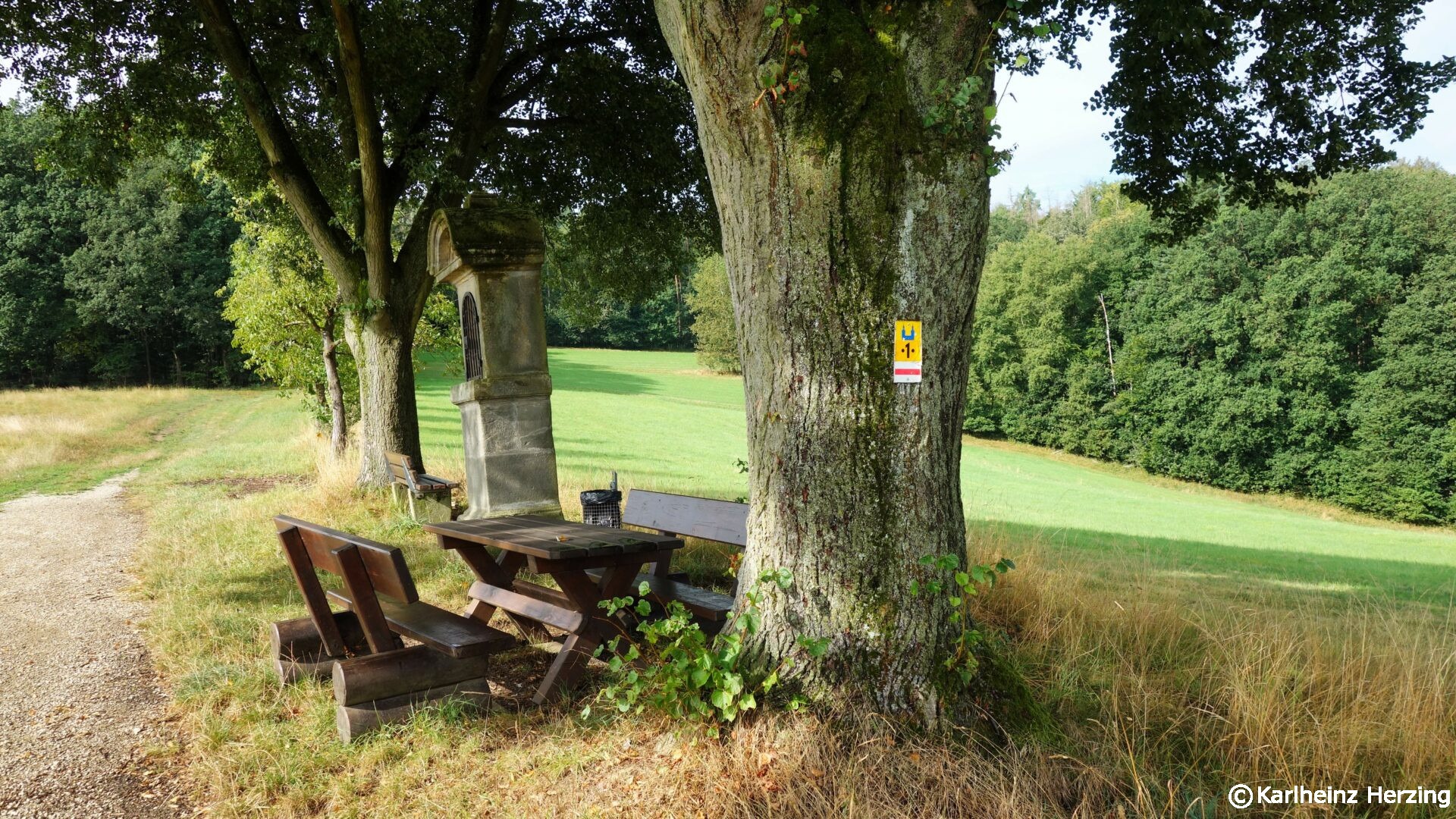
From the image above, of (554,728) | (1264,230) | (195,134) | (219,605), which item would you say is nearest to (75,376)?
(195,134)

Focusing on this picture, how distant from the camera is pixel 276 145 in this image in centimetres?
1025

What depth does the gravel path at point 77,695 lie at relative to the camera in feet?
11.9

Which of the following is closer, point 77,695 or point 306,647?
point 306,647

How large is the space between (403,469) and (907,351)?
8021 millimetres

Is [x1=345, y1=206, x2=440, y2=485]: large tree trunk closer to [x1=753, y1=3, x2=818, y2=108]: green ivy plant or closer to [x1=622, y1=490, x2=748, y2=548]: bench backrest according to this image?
[x1=622, y1=490, x2=748, y2=548]: bench backrest

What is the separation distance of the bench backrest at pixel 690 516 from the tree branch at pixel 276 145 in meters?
6.88

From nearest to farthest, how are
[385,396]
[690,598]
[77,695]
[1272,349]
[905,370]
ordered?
[905,370]
[77,695]
[690,598]
[385,396]
[1272,349]

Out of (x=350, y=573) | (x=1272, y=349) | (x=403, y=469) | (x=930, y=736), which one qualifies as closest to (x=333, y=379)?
(x=403, y=469)

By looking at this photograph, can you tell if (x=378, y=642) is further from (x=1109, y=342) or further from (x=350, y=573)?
(x=1109, y=342)

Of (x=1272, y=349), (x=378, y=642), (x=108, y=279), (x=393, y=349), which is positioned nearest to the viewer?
(x=378, y=642)

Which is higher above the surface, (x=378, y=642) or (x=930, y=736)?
(x=378, y=642)

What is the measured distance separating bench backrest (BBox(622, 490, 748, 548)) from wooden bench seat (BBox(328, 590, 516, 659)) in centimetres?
133

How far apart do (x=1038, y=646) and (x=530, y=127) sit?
9.67 metres

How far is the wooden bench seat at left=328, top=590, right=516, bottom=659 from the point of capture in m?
4.00
